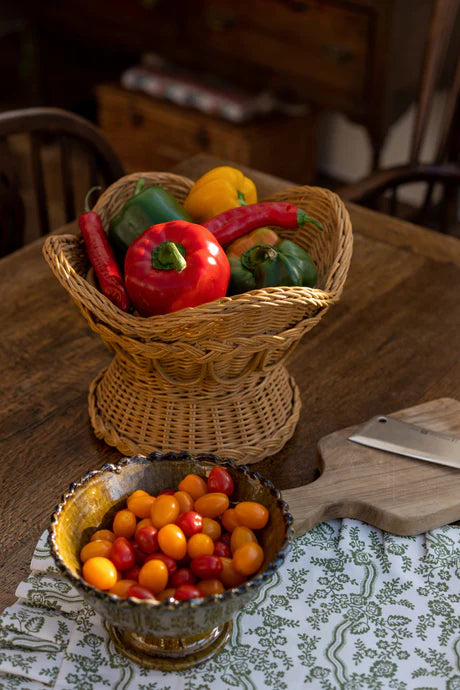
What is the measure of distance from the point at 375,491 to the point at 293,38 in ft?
6.97

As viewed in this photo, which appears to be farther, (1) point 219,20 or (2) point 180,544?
(1) point 219,20

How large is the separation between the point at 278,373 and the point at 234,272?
140mm

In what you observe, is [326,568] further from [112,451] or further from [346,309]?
[346,309]

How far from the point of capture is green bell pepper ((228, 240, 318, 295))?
0.92 meters

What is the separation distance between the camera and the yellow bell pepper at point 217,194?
1.04 m

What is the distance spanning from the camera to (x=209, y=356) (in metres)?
0.84

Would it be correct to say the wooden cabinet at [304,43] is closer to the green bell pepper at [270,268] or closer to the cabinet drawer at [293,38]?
the cabinet drawer at [293,38]

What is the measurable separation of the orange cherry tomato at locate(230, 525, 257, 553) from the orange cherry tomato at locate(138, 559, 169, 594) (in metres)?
0.08

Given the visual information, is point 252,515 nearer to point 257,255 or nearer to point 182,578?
point 182,578

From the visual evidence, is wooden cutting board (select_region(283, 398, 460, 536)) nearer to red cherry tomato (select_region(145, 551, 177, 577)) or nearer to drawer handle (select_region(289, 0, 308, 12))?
red cherry tomato (select_region(145, 551, 177, 577))

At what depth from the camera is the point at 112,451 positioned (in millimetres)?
997

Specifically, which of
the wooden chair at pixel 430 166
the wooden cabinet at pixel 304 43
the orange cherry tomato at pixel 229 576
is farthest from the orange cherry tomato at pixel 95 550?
the wooden cabinet at pixel 304 43

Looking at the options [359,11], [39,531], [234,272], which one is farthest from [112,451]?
[359,11]

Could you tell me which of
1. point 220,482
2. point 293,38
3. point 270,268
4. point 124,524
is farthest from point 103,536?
point 293,38
